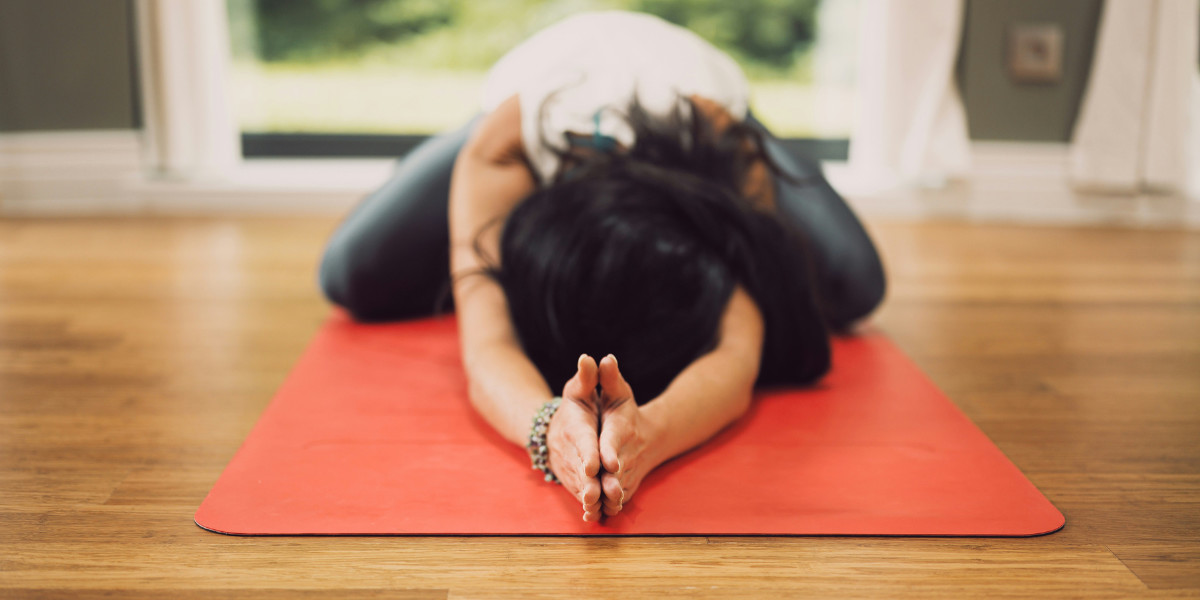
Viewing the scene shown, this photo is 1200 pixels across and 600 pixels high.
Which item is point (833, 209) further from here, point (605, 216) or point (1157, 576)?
point (1157, 576)

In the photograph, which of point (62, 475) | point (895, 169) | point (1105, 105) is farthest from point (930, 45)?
point (62, 475)

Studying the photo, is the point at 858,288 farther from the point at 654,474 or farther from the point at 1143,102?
the point at 1143,102

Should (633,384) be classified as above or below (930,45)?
below

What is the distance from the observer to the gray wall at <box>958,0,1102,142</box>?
9.40 ft

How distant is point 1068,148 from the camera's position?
296 centimetres

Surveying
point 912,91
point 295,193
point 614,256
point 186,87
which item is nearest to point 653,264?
point 614,256

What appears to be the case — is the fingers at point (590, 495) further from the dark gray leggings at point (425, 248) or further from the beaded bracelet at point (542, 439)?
the dark gray leggings at point (425, 248)

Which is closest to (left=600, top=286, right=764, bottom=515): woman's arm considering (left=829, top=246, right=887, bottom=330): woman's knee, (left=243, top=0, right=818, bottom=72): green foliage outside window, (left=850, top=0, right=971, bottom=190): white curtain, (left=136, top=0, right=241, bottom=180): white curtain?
(left=829, top=246, right=887, bottom=330): woman's knee

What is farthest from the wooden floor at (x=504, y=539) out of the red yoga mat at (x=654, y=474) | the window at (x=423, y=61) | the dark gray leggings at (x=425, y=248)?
the window at (x=423, y=61)

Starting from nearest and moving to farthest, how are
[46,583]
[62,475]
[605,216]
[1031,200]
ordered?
[46,583]
[62,475]
[605,216]
[1031,200]

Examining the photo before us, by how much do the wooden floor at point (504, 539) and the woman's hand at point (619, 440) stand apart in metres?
0.07

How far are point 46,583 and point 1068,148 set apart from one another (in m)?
3.08

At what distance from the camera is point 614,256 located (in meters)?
1.21

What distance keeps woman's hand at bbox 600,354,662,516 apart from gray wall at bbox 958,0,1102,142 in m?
2.35
